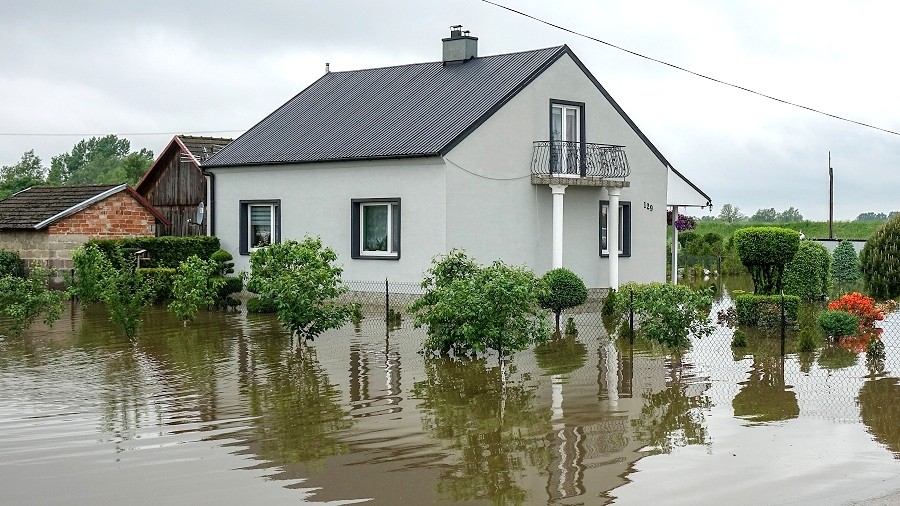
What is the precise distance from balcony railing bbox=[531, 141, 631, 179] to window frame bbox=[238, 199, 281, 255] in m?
7.04

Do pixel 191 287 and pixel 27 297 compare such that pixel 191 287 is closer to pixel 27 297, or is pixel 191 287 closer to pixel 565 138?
pixel 27 297

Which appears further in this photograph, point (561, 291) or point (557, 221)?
point (557, 221)

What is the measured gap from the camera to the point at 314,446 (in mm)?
10664

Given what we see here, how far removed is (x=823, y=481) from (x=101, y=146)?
10879 centimetres

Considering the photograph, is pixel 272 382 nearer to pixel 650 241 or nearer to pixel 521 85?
pixel 521 85

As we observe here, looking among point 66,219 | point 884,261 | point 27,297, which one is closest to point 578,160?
point 884,261

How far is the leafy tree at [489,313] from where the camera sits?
15703 mm

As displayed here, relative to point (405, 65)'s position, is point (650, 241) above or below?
below

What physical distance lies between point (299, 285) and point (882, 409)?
921 centimetres

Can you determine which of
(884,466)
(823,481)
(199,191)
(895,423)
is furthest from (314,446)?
(199,191)

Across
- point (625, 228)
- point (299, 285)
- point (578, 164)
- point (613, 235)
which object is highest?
point (578, 164)

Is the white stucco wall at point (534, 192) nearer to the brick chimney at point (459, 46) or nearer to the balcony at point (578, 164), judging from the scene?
the balcony at point (578, 164)

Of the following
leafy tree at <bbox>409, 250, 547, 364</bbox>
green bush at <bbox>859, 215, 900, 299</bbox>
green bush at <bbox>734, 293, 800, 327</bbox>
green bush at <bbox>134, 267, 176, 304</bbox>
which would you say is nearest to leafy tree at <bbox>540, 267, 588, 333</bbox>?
green bush at <bbox>734, 293, 800, 327</bbox>

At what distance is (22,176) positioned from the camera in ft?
208
